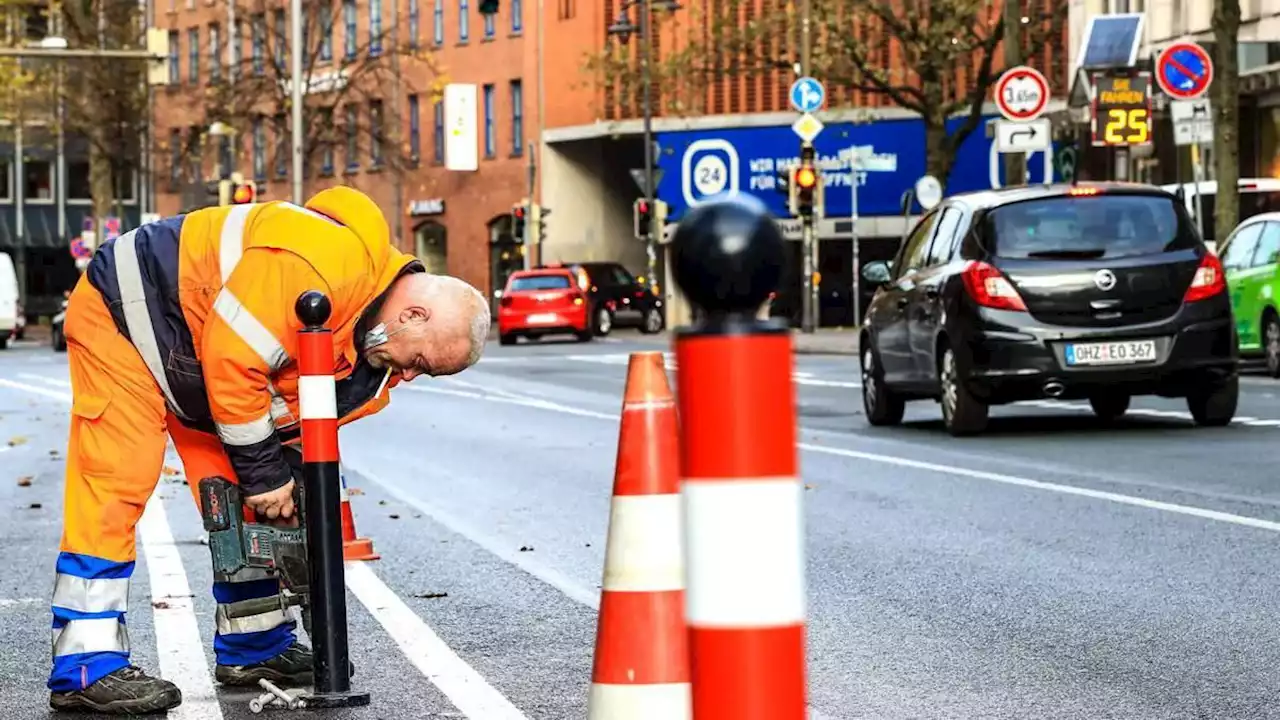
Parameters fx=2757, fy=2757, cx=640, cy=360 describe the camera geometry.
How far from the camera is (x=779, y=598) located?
3.07 metres

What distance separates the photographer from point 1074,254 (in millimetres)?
17328

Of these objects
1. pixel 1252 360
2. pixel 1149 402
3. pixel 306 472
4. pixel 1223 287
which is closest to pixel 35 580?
pixel 306 472

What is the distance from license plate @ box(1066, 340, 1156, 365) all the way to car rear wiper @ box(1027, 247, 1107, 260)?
0.58m

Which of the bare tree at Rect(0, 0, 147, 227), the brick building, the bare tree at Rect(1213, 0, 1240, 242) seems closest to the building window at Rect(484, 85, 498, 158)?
the brick building

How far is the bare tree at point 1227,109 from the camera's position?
31.1 m

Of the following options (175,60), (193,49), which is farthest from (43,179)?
(193,49)

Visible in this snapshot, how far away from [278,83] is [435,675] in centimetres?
5380

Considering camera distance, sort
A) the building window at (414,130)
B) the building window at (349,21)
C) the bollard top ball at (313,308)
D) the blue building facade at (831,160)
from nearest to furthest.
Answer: the bollard top ball at (313,308)
the blue building facade at (831,160)
the building window at (414,130)
the building window at (349,21)

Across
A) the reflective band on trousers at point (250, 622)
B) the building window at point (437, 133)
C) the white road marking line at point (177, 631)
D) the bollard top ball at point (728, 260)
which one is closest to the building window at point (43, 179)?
the building window at point (437, 133)

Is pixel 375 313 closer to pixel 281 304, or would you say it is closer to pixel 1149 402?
pixel 281 304

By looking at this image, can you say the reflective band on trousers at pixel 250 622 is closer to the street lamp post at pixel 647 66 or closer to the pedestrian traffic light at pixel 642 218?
the street lamp post at pixel 647 66

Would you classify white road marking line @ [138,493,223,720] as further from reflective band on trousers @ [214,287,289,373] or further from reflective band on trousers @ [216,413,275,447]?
reflective band on trousers @ [214,287,289,373]

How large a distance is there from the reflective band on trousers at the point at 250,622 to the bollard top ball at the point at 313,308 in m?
1.05

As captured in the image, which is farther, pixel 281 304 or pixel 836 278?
pixel 836 278
